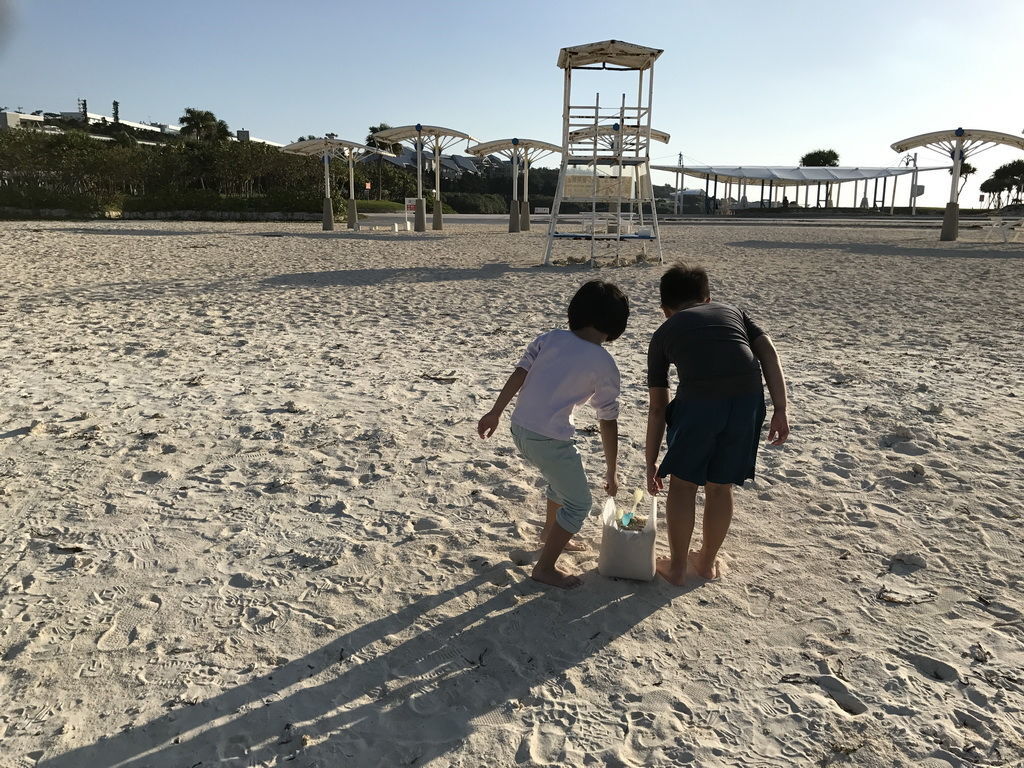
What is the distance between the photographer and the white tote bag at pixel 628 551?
293 centimetres

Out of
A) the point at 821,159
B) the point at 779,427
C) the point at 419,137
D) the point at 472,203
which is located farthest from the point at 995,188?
the point at 779,427

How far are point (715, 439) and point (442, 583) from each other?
3.96 feet

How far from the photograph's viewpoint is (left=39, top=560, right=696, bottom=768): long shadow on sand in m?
2.05

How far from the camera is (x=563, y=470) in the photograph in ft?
9.07

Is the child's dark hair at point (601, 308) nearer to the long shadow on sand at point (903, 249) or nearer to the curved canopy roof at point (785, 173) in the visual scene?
the long shadow on sand at point (903, 249)

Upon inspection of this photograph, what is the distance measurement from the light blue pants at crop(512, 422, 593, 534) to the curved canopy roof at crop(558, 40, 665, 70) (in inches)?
464

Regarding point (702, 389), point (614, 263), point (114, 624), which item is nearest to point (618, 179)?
point (614, 263)

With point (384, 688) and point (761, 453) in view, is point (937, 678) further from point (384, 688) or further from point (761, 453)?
point (761, 453)

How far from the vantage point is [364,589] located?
289 centimetres

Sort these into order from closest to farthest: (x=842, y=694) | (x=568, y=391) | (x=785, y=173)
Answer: (x=842, y=694) → (x=568, y=391) → (x=785, y=173)

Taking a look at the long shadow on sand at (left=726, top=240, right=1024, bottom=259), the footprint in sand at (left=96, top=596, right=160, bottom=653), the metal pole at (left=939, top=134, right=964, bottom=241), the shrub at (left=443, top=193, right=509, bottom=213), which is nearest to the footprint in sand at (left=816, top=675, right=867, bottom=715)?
the footprint in sand at (left=96, top=596, right=160, bottom=653)

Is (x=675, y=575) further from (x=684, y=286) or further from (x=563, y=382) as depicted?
(x=684, y=286)

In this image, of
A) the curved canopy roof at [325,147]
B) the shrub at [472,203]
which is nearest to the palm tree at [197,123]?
the shrub at [472,203]

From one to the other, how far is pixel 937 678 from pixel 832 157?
7561 cm
